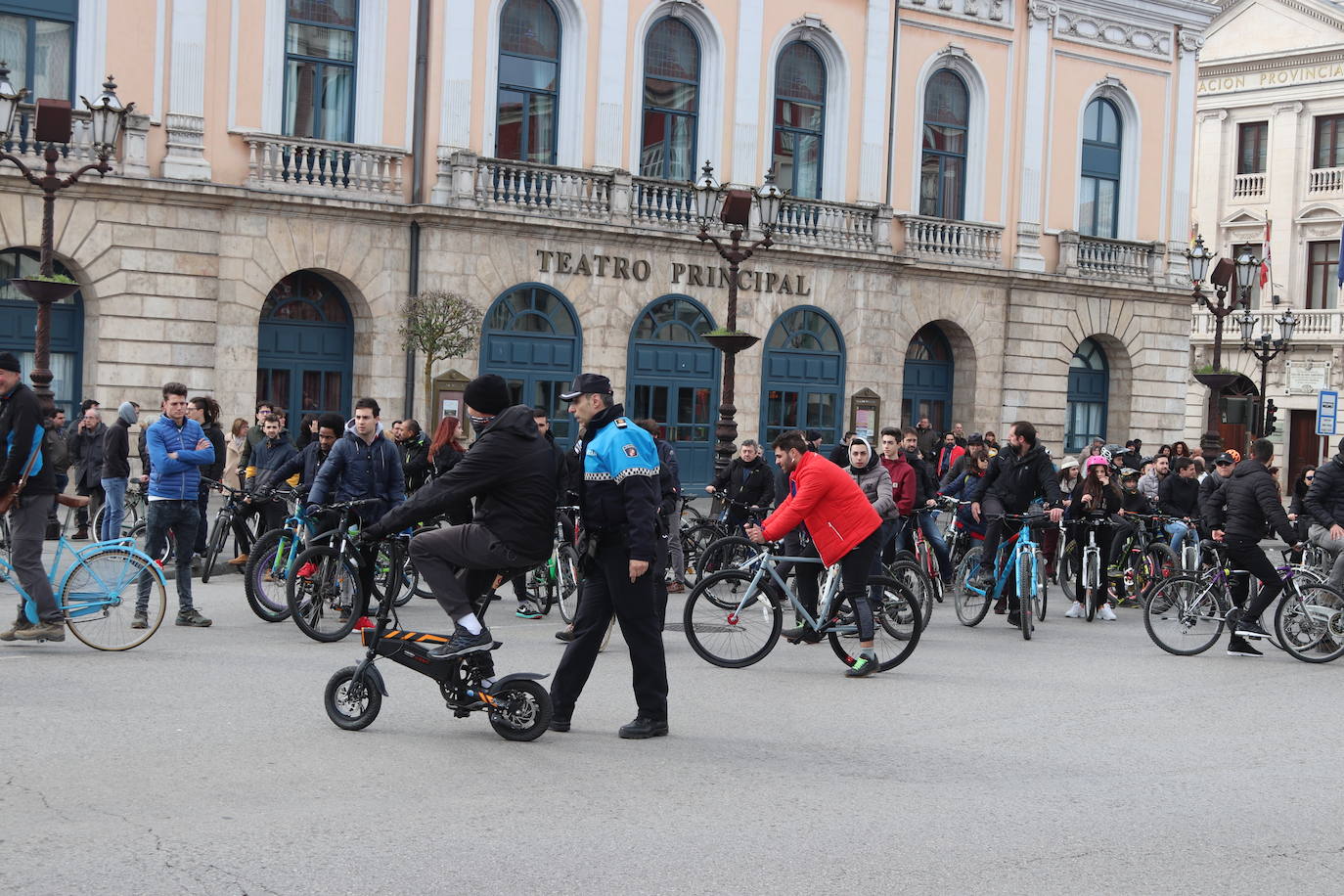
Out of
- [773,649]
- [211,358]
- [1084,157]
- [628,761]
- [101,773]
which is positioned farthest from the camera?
[1084,157]

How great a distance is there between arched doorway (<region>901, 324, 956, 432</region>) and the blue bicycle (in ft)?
66.4

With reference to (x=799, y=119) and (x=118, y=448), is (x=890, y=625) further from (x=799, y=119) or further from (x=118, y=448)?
(x=799, y=119)

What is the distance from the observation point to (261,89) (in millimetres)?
26484

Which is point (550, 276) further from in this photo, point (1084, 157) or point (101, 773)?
point (101, 773)

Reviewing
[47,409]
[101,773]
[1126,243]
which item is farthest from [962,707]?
[1126,243]

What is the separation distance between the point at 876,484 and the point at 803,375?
18.3 meters

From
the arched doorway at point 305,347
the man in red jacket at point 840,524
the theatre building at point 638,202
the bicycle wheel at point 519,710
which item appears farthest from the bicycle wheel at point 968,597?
the arched doorway at point 305,347

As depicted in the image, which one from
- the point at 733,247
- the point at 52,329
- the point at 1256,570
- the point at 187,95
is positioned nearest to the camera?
the point at 1256,570

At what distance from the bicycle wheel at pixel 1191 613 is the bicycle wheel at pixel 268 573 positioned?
7.08 m

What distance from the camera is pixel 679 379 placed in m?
31.0

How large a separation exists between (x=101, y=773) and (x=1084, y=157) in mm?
33090

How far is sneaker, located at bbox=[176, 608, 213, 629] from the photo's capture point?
Result: 12.5m

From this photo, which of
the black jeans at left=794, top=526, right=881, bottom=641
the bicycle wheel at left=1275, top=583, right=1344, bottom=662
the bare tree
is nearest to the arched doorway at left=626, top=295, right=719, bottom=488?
the bare tree

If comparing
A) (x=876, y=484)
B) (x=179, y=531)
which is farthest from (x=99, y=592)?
(x=876, y=484)
